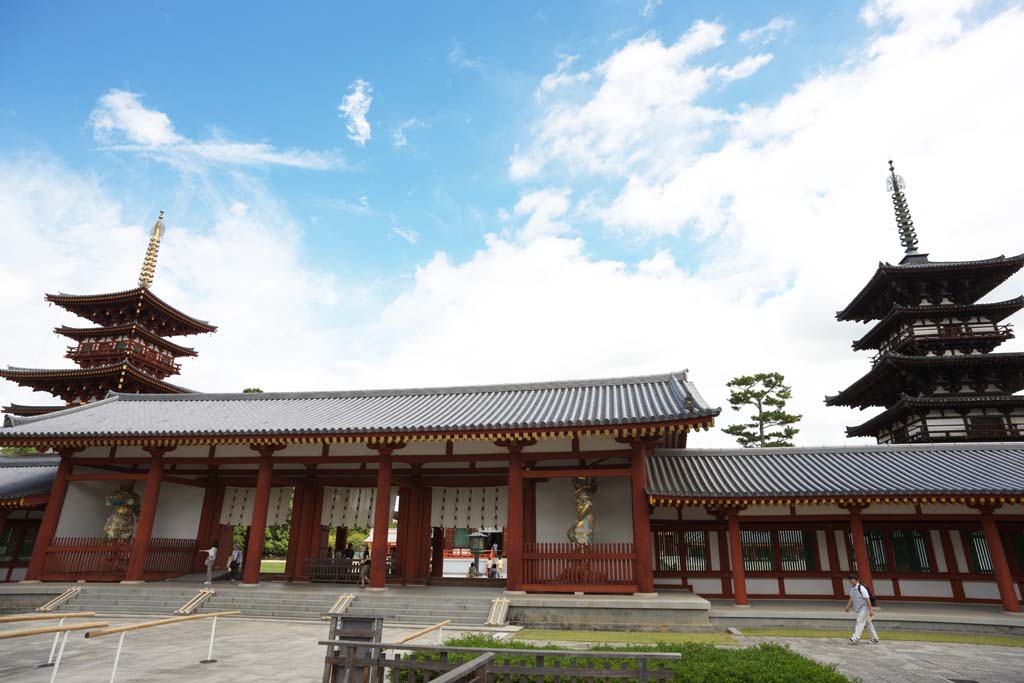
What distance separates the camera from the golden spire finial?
35.3 m

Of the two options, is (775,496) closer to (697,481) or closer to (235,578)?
(697,481)

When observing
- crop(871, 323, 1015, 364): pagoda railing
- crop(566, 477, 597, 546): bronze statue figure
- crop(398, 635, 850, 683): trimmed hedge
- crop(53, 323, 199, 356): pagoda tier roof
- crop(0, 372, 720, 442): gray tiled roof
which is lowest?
crop(398, 635, 850, 683): trimmed hedge

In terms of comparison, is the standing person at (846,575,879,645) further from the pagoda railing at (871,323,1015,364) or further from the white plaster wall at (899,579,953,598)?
the pagoda railing at (871,323,1015,364)

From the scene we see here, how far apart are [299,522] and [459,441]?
21.9 ft

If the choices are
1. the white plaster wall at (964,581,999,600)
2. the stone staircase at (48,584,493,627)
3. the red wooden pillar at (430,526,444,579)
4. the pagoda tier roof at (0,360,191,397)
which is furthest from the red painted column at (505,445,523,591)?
the pagoda tier roof at (0,360,191,397)

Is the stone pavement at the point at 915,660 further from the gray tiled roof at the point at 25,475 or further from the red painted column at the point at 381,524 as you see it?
the gray tiled roof at the point at 25,475

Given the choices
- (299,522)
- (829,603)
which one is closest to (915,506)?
(829,603)

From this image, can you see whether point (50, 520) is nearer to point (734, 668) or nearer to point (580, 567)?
point (580, 567)

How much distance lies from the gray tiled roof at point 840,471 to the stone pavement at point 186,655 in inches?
335

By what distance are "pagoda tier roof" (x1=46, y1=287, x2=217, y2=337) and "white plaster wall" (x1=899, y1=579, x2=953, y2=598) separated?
3903 cm

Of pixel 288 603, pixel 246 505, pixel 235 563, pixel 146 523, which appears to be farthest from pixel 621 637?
pixel 235 563

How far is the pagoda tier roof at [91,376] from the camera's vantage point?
31500 mm

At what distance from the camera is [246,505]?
64.7 ft

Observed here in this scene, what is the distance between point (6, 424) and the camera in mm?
18562
